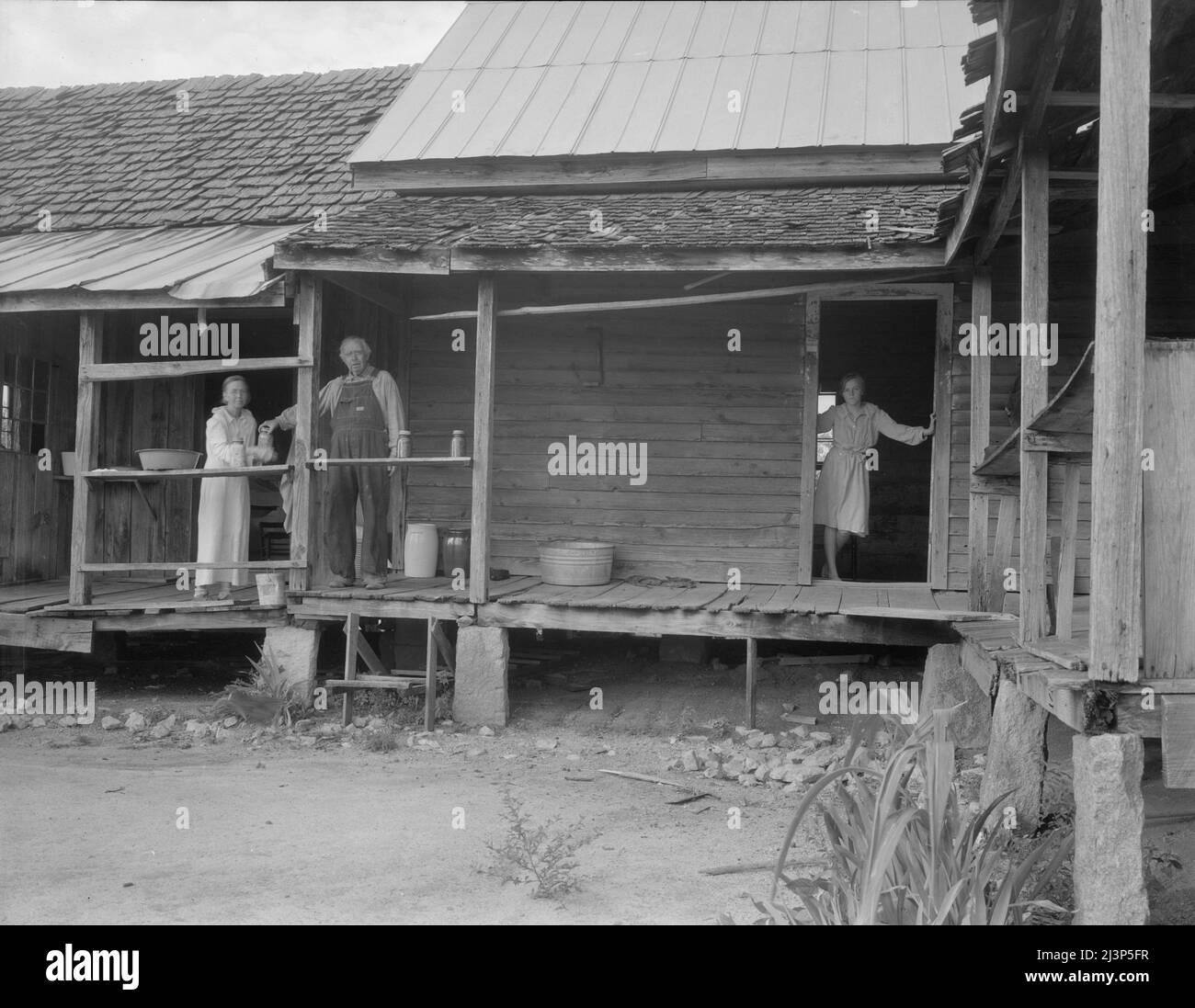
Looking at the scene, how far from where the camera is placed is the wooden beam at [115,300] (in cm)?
829

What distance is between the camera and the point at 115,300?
840cm

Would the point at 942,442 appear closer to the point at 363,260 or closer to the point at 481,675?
the point at 481,675

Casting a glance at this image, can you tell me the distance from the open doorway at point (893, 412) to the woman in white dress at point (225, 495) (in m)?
6.81

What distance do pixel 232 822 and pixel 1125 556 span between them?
174 inches

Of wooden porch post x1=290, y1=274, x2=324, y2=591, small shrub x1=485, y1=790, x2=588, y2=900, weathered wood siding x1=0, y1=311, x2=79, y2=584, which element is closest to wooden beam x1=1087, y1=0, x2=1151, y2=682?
small shrub x1=485, y1=790, x2=588, y2=900

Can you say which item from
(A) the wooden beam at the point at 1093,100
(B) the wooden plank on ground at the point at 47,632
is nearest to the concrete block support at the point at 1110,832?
(A) the wooden beam at the point at 1093,100

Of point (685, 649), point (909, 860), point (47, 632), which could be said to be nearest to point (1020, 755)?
point (909, 860)

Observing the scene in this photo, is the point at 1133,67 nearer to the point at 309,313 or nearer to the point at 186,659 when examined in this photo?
the point at 309,313

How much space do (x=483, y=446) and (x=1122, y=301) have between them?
5.03 m

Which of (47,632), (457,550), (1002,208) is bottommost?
(47,632)

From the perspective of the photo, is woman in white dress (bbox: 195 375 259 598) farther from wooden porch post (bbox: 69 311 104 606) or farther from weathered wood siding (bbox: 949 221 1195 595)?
weathered wood siding (bbox: 949 221 1195 595)

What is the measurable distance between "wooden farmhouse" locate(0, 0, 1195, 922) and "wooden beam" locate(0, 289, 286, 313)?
0.11 ft

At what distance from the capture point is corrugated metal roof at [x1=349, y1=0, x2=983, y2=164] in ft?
32.1
